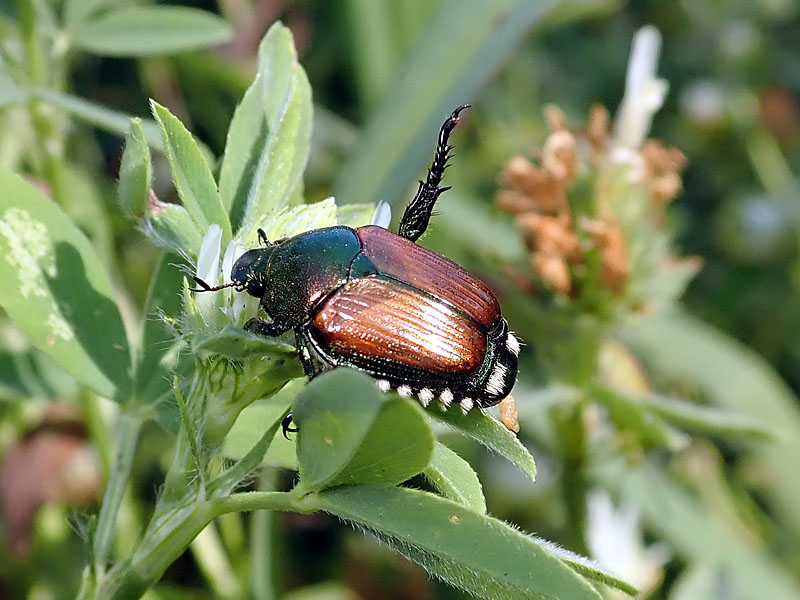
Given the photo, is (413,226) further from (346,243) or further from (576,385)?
(576,385)

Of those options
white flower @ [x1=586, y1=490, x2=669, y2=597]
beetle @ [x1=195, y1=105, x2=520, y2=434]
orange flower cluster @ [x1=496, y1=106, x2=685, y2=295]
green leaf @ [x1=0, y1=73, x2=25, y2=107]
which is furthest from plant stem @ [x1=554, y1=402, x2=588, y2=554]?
green leaf @ [x1=0, y1=73, x2=25, y2=107]

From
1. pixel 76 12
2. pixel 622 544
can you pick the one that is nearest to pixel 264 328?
pixel 76 12

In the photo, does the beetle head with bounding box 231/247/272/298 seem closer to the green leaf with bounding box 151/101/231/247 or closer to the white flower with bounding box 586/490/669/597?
the green leaf with bounding box 151/101/231/247

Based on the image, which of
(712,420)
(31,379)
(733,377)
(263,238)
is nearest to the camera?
(263,238)

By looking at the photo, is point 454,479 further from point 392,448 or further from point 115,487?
point 115,487

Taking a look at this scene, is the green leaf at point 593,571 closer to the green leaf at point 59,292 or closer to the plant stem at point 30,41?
the green leaf at point 59,292

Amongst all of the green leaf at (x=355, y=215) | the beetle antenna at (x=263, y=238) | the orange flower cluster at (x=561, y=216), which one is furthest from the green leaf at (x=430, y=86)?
the beetle antenna at (x=263, y=238)
